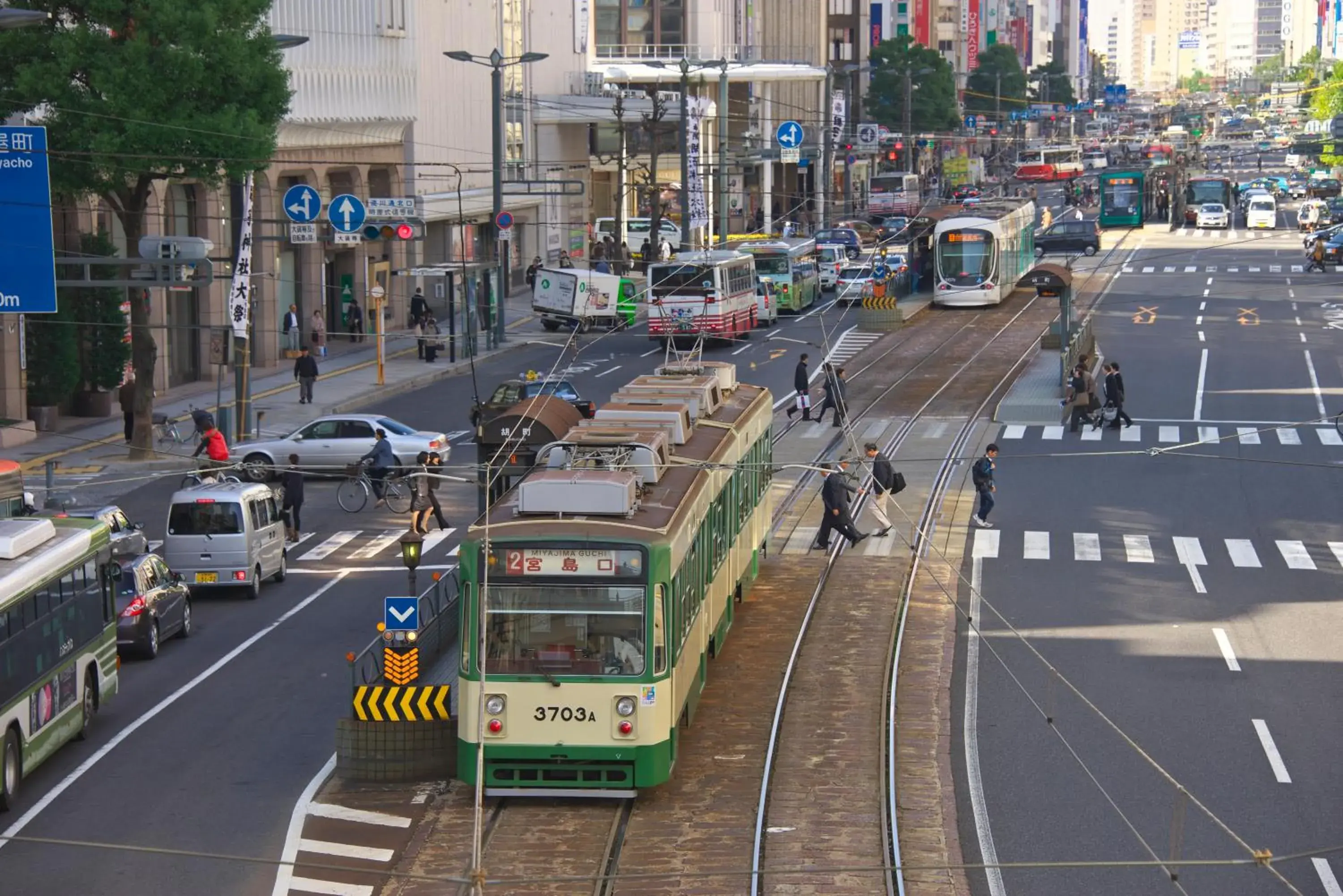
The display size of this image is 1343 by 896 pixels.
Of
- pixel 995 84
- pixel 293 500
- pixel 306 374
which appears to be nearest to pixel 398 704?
pixel 293 500

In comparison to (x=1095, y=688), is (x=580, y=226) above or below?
above

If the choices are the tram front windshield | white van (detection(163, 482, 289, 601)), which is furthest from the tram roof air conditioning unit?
the tram front windshield

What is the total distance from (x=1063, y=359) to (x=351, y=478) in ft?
60.5

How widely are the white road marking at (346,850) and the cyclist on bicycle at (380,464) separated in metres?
17.4

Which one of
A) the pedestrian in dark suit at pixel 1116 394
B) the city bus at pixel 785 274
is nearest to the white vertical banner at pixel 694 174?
the city bus at pixel 785 274

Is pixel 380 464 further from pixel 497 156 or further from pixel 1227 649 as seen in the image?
pixel 497 156

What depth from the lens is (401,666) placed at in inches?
749

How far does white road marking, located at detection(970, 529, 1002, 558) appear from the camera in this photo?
29609 mm

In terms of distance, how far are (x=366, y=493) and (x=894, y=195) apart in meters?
75.9

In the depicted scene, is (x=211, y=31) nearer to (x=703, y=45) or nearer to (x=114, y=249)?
(x=114, y=249)

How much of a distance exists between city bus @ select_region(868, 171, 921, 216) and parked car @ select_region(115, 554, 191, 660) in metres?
81.4

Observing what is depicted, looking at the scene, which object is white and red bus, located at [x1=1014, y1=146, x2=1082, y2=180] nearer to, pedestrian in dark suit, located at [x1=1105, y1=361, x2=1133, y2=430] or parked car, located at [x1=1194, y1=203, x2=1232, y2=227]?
parked car, located at [x1=1194, y1=203, x2=1232, y2=227]

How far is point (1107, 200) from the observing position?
9531 cm

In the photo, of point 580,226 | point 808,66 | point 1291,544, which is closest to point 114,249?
point 1291,544
